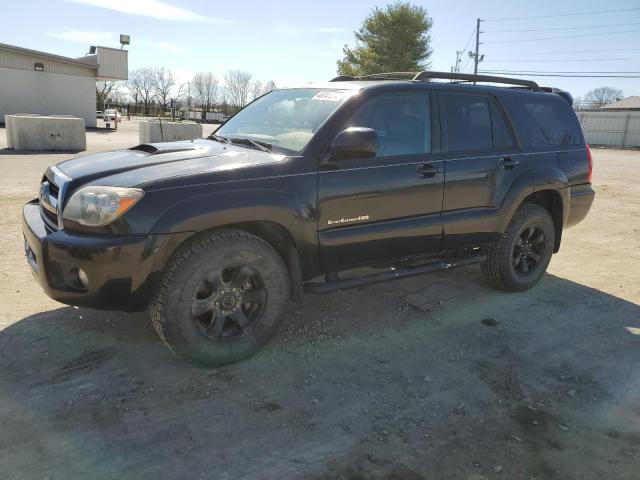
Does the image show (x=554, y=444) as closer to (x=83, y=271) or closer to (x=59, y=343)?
(x=83, y=271)

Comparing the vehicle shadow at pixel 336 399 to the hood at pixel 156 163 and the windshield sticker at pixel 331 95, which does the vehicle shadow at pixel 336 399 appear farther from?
the windshield sticker at pixel 331 95

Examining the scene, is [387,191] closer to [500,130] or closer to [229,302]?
[229,302]

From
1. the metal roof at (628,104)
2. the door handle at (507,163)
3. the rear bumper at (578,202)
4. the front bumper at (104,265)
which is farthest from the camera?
the metal roof at (628,104)

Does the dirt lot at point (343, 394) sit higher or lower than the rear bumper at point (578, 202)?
lower

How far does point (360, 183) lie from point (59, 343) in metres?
2.30

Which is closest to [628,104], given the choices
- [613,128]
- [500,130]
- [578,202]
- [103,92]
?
[613,128]

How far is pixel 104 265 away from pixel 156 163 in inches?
30.1

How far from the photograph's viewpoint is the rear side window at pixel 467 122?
4176 millimetres

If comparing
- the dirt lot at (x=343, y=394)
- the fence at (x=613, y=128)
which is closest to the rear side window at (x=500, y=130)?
the dirt lot at (x=343, y=394)

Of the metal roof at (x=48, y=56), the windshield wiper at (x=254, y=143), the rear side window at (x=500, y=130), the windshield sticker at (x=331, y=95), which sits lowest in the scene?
the windshield wiper at (x=254, y=143)

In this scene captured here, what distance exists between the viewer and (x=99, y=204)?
2.92m

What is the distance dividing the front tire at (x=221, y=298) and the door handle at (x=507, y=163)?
2233mm

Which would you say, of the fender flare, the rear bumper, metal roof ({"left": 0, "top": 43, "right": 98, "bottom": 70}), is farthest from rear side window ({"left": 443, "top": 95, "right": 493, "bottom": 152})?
metal roof ({"left": 0, "top": 43, "right": 98, "bottom": 70})

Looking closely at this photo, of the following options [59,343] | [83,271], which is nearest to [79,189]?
[83,271]
